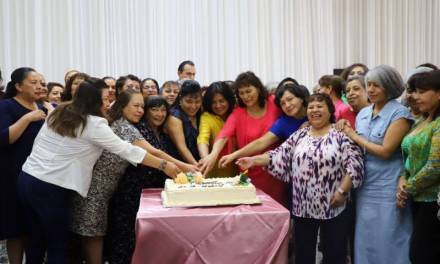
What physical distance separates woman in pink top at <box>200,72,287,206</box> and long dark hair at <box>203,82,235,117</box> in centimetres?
9

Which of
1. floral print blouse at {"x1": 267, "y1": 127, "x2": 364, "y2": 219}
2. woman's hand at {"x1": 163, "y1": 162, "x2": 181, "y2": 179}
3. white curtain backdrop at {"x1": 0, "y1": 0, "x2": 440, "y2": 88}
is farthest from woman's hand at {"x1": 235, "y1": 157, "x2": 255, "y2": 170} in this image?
white curtain backdrop at {"x1": 0, "y1": 0, "x2": 440, "y2": 88}

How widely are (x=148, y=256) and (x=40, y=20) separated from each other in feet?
13.9

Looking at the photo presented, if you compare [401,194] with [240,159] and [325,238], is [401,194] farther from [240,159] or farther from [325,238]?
[240,159]

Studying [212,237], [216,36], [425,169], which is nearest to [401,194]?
[425,169]

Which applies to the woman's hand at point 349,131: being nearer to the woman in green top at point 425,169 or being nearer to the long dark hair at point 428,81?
the woman in green top at point 425,169

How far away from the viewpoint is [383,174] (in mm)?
2686

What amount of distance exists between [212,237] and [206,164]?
2.92 ft

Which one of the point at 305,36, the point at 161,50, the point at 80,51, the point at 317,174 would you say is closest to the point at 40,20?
the point at 80,51

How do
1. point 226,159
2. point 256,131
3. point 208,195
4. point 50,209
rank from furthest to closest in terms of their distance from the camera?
point 256,131, point 226,159, point 50,209, point 208,195

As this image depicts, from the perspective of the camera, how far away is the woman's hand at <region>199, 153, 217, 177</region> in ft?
10.2

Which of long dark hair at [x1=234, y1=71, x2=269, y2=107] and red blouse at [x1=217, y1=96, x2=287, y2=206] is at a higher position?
long dark hair at [x1=234, y1=71, x2=269, y2=107]

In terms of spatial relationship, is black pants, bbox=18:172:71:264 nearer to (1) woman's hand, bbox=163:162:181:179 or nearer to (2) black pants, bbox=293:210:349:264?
(1) woman's hand, bbox=163:162:181:179

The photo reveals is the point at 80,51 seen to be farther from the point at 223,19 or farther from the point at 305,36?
the point at 305,36

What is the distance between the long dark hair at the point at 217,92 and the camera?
337 cm
